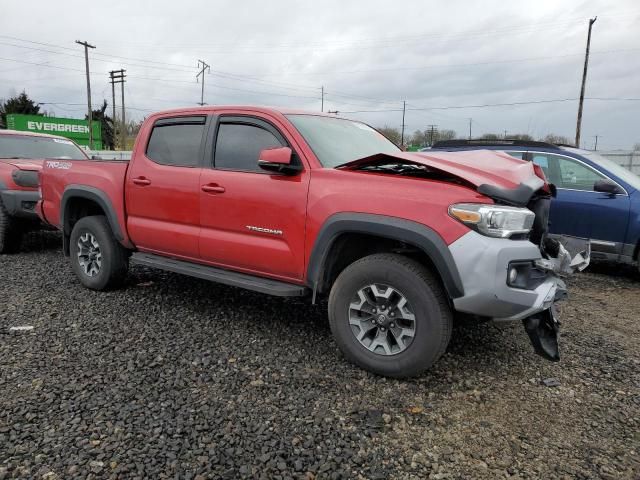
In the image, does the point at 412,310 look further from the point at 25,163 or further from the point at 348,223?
the point at 25,163

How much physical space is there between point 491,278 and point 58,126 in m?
44.0

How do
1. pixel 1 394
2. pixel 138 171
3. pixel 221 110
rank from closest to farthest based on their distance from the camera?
pixel 1 394 → pixel 221 110 → pixel 138 171

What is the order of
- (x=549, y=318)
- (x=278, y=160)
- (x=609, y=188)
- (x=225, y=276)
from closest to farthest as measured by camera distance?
(x=549, y=318) < (x=278, y=160) < (x=225, y=276) < (x=609, y=188)

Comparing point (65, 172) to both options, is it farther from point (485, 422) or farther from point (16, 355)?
point (485, 422)

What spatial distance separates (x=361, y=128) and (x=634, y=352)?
297cm

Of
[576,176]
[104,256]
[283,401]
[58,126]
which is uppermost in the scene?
[58,126]

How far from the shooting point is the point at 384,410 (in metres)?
2.84

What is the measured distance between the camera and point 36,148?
24.9 feet

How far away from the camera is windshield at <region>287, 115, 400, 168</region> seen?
12.1 feet

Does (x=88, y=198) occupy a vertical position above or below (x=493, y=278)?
above

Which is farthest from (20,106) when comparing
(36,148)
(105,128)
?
(36,148)

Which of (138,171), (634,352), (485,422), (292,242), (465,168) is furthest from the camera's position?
(138,171)

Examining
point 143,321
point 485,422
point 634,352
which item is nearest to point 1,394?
point 143,321

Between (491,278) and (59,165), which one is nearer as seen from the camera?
(491,278)
